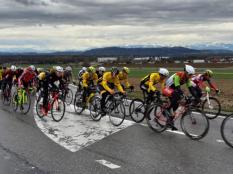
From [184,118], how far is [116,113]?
306cm

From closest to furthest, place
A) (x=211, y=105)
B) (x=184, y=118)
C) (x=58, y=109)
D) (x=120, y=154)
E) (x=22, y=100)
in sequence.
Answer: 1. (x=120, y=154)
2. (x=184, y=118)
3. (x=58, y=109)
4. (x=211, y=105)
5. (x=22, y=100)

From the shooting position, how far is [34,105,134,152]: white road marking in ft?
A: 35.5

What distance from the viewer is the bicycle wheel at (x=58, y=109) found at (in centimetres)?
1492

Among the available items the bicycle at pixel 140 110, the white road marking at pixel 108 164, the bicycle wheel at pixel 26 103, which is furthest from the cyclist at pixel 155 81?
the white road marking at pixel 108 164

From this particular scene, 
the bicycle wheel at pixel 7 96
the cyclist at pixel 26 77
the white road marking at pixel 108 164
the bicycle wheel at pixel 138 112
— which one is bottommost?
the bicycle wheel at pixel 7 96

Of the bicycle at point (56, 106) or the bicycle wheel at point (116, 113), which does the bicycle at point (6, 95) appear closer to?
the bicycle at point (56, 106)

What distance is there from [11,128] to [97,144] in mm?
3727

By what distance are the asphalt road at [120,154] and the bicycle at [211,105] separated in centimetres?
350

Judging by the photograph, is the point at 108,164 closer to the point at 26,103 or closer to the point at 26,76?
the point at 26,103

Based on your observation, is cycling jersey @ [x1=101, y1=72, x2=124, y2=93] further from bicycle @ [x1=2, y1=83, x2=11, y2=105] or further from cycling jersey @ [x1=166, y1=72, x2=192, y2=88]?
bicycle @ [x1=2, y1=83, x2=11, y2=105]

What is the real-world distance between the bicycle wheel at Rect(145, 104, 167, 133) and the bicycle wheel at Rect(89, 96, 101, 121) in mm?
2406

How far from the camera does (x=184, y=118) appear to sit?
1167 cm

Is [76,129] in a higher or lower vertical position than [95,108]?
lower

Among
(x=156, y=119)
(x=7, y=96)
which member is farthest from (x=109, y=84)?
(x=7, y=96)
